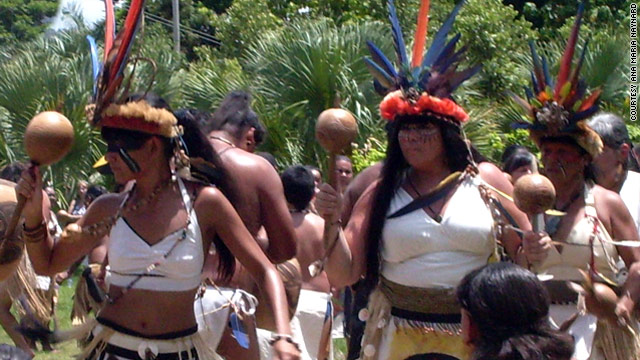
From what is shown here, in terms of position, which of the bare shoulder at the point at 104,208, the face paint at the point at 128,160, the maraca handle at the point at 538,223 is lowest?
the bare shoulder at the point at 104,208

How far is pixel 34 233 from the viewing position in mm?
4227

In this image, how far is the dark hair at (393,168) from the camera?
191 inches

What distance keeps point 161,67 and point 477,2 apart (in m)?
6.64

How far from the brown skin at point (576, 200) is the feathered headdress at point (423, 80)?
66 cm

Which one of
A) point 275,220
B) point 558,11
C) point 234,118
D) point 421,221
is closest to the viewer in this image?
point 421,221

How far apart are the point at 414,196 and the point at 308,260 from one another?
8.49 feet

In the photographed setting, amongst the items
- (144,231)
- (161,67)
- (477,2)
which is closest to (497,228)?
(144,231)

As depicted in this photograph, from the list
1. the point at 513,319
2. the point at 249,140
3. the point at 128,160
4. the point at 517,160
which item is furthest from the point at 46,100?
the point at 513,319

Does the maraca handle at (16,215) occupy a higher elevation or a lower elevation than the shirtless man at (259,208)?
higher

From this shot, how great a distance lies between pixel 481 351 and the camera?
305 centimetres

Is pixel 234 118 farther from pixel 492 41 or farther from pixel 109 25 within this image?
pixel 492 41

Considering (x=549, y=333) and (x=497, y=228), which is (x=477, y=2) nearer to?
(x=497, y=228)

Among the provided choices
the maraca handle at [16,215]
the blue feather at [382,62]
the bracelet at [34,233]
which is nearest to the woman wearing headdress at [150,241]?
the bracelet at [34,233]

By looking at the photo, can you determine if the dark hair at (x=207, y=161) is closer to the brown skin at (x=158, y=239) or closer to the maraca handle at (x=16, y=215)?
the brown skin at (x=158, y=239)
